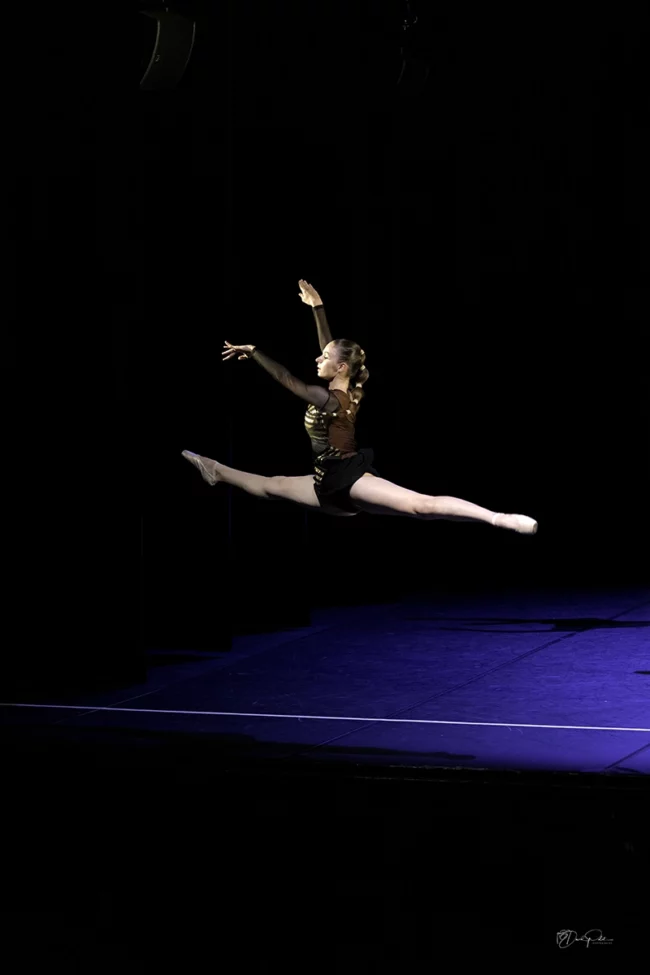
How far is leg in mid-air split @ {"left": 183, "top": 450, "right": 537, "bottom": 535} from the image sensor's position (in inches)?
234

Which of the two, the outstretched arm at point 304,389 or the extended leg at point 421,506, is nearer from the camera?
the extended leg at point 421,506

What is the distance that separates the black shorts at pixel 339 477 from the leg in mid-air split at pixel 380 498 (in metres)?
0.03

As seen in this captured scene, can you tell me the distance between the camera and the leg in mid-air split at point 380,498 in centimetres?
593

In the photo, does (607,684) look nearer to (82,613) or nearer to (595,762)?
(595,762)

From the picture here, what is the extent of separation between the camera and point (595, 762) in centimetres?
561

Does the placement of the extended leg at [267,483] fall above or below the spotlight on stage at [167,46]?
below

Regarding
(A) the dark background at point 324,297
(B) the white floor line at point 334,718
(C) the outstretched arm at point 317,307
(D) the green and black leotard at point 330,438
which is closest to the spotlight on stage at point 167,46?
(A) the dark background at point 324,297

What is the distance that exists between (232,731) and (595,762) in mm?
1593

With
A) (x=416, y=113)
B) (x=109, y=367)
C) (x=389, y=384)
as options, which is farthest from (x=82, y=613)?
(x=416, y=113)

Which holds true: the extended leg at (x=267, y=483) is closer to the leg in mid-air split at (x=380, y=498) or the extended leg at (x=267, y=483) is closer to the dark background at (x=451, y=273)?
the leg in mid-air split at (x=380, y=498)
